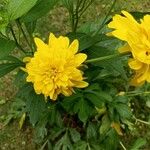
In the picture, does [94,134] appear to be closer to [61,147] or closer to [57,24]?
[61,147]

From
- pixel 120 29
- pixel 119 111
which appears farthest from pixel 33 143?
pixel 120 29

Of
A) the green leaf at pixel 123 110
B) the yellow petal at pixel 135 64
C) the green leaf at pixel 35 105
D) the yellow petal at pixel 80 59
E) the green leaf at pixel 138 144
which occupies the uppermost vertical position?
the yellow petal at pixel 135 64

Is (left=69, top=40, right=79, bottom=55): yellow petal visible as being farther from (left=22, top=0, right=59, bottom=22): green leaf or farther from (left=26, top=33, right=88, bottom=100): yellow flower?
(left=22, top=0, right=59, bottom=22): green leaf

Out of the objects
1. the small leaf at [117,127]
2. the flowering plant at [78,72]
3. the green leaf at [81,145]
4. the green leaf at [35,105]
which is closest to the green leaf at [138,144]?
the flowering plant at [78,72]

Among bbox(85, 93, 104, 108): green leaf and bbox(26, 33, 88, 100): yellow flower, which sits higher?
bbox(26, 33, 88, 100): yellow flower

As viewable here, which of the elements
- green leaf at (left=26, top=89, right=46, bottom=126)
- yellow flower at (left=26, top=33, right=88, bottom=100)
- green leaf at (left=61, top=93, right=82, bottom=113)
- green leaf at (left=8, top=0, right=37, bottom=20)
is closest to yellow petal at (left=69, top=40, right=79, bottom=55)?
yellow flower at (left=26, top=33, right=88, bottom=100)

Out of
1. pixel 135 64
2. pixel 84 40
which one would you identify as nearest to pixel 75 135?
pixel 84 40

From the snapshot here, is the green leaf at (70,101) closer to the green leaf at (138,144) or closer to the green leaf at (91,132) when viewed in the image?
the green leaf at (91,132)
